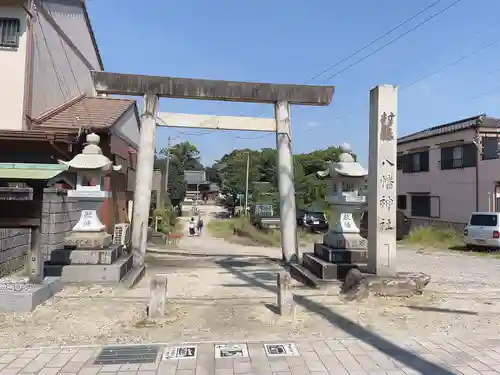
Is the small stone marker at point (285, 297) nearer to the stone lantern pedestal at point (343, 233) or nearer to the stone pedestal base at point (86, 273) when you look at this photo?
the stone lantern pedestal at point (343, 233)

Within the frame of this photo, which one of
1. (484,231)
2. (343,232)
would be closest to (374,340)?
(343,232)

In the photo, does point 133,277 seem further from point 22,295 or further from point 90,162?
point 22,295

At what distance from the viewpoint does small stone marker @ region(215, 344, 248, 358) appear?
4.69 metres

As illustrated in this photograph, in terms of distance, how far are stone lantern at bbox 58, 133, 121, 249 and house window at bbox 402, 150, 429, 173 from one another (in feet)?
77.5

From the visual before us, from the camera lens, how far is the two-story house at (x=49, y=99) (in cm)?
1304

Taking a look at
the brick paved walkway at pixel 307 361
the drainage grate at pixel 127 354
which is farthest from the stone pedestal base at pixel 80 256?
the drainage grate at pixel 127 354

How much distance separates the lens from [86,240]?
9.16 m

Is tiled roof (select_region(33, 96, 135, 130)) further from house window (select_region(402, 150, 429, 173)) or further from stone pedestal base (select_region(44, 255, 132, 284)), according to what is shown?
house window (select_region(402, 150, 429, 173))

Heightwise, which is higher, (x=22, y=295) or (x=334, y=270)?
(x=334, y=270)

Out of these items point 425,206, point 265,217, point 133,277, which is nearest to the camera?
point 133,277

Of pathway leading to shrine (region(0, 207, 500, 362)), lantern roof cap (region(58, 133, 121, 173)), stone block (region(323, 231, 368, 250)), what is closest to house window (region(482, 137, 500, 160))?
pathway leading to shrine (region(0, 207, 500, 362))

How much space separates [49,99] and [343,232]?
469 inches

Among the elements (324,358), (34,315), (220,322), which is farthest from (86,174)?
(324,358)

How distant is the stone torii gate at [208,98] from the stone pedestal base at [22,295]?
3699 millimetres
